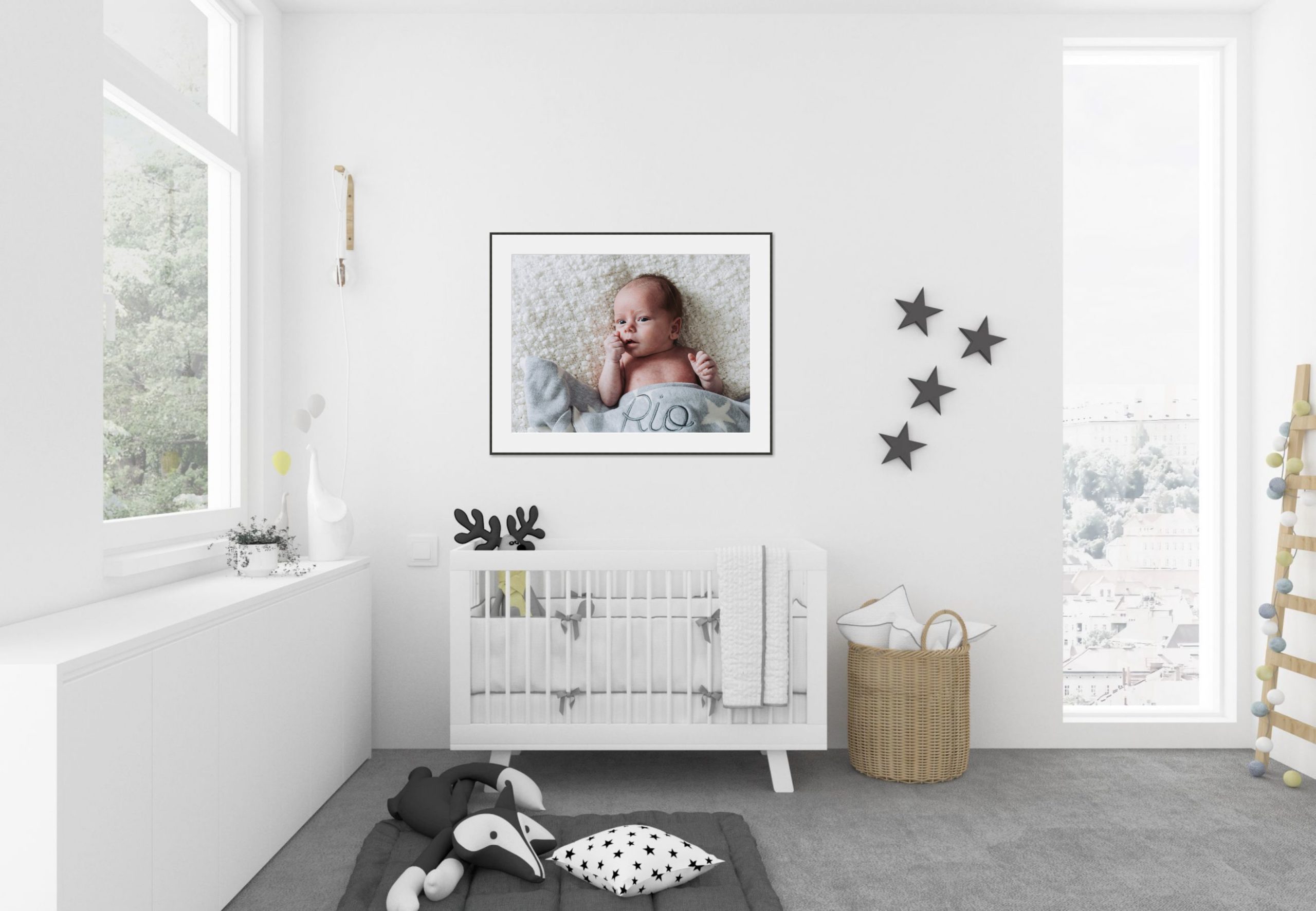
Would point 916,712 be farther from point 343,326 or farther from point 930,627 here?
point 343,326

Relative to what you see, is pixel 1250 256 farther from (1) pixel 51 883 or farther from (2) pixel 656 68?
(1) pixel 51 883

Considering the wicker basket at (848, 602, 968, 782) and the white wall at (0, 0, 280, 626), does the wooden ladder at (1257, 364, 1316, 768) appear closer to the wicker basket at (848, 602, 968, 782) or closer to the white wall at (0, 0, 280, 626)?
the wicker basket at (848, 602, 968, 782)

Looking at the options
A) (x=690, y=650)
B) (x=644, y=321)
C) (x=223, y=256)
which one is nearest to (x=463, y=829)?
(x=690, y=650)

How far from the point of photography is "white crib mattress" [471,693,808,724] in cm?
255

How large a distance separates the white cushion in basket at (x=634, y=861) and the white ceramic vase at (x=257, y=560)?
3.53 ft

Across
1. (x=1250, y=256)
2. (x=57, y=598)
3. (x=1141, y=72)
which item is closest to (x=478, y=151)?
(x=57, y=598)

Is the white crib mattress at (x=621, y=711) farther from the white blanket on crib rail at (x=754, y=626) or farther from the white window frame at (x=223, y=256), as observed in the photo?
the white window frame at (x=223, y=256)

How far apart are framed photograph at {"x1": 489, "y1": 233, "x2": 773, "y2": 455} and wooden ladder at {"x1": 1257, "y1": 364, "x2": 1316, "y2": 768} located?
5.31ft

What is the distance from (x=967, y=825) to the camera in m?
2.31

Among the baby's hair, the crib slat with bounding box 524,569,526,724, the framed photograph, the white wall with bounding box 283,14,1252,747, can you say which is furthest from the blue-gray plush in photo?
the crib slat with bounding box 524,569,526,724

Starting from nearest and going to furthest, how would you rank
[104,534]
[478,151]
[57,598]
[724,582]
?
[57,598], [104,534], [724,582], [478,151]

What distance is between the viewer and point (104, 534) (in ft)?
6.62

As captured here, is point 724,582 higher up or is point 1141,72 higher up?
point 1141,72

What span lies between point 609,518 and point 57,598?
1.60 m
